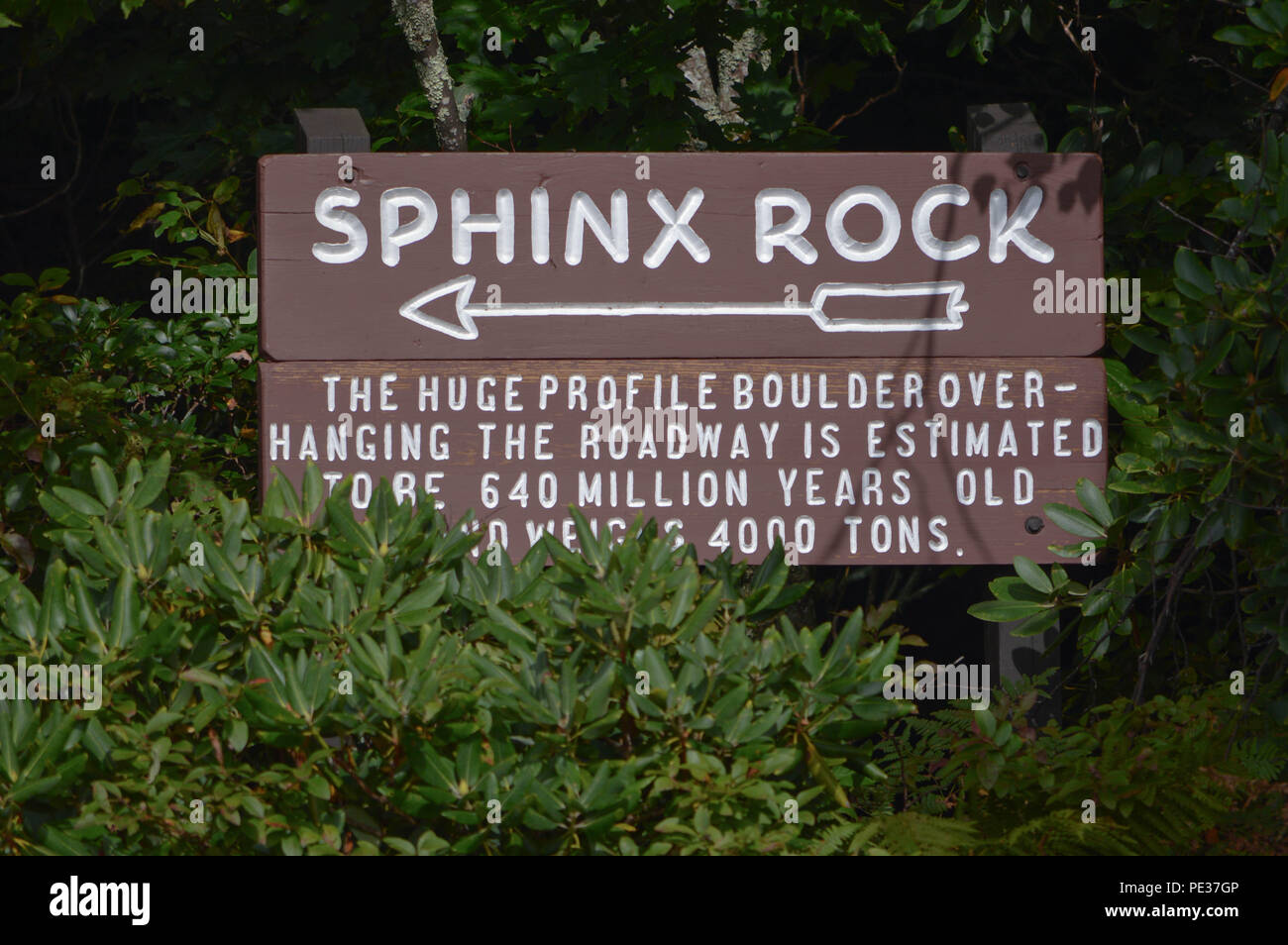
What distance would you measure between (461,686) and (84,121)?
5424 mm

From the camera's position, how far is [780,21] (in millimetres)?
5363

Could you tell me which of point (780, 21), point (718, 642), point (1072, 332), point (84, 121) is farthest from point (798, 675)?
point (84, 121)

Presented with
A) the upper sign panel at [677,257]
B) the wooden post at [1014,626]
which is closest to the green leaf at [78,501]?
the upper sign panel at [677,257]

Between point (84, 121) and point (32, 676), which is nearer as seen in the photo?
point (32, 676)

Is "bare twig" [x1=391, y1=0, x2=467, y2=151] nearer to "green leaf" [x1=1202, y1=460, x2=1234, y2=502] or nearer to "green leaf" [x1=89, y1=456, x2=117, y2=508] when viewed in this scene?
"green leaf" [x1=89, y1=456, x2=117, y2=508]

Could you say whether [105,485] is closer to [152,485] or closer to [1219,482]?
[152,485]

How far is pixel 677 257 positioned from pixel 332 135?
3.54ft

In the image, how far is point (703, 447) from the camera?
4.03 m

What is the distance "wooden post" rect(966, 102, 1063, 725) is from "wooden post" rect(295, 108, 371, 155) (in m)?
1.83

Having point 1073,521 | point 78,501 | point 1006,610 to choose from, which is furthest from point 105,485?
point 1073,521

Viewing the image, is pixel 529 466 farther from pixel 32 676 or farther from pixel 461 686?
pixel 32 676

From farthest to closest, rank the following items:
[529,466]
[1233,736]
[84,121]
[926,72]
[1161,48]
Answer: [84,121] → [926,72] → [1161,48] → [529,466] → [1233,736]

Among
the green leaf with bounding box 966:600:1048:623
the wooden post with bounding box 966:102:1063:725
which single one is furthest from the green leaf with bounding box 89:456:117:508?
the wooden post with bounding box 966:102:1063:725

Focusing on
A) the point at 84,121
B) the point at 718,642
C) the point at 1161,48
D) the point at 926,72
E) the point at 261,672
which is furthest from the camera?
the point at 84,121
